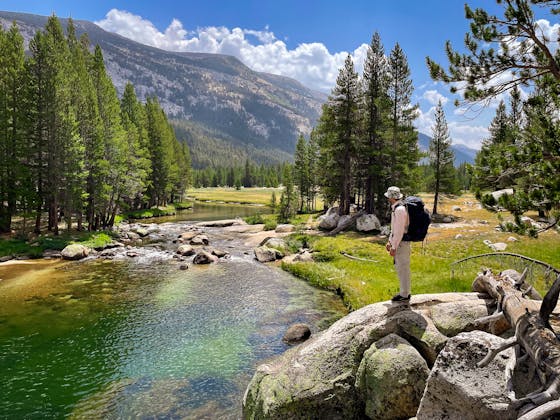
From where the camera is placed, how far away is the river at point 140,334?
38.4 feet

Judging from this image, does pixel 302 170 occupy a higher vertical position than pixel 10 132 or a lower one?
lower

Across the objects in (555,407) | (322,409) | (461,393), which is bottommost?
(322,409)

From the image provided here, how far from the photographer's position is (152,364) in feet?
46.2

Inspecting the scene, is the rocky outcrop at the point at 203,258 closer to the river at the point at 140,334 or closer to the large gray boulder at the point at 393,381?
the river at the point at 140,334

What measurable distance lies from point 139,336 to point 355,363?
455 inches

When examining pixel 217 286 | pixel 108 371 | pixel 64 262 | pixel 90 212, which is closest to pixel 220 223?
pixel 90 212

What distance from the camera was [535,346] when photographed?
6234mm

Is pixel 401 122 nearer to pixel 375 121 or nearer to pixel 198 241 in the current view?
pixel 375 121

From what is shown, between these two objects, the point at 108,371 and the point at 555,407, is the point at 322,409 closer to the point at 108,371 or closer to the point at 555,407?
the point at 555,407

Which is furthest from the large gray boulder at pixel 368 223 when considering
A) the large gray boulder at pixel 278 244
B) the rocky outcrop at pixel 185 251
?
the rocky outcrop at pixel 185 251

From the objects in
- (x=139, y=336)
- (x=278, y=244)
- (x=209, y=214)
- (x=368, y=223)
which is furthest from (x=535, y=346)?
(x=209, y=214)

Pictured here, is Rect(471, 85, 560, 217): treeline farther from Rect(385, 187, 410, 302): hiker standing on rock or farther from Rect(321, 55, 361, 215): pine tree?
Rect(321, 55, 361, 215): pine tree

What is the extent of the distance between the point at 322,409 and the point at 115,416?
21.6 feet

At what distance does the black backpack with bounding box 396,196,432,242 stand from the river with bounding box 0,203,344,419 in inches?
296
